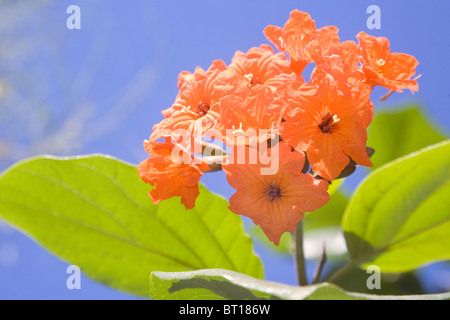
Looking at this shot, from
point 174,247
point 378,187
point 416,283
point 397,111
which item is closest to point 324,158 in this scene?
point 378,187

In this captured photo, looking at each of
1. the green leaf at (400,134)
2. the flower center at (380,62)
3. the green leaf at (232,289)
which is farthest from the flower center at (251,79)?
the green leaf at (400,134)

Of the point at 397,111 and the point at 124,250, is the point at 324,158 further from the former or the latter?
the point at 397,111

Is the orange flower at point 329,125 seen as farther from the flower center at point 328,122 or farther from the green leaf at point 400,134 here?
the green leaf at point 400,134

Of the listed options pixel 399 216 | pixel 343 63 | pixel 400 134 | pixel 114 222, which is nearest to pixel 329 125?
pixel 343 63

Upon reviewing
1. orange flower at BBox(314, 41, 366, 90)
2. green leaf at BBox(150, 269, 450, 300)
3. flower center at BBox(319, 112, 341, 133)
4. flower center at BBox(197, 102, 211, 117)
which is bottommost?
green leaf at BBox(150, 269, 450, 300)

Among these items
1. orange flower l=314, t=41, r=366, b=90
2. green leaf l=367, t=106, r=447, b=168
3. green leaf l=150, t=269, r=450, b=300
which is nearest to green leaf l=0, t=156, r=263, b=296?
green leaf l=150, t=269, r=450, b=300

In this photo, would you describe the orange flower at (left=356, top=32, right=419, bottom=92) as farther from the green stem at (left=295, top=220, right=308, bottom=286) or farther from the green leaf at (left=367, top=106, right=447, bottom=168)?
the green leaf at (left=367, top=106, right=447, bottom=168)

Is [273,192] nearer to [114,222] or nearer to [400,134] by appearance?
[114,222]
